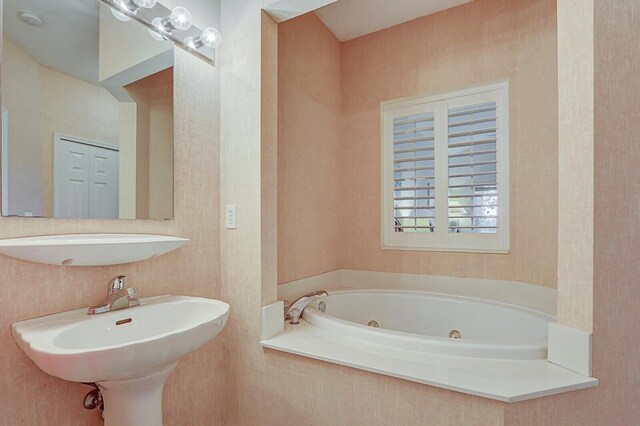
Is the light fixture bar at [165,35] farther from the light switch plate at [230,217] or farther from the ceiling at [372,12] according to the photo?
the ceiling at [372,12]

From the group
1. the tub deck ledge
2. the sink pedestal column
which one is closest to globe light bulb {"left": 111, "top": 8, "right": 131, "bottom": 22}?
the sink pedestal column

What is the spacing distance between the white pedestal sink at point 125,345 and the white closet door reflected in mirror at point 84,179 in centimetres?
36

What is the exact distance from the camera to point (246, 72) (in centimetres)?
161

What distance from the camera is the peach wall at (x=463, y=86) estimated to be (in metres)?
1.91

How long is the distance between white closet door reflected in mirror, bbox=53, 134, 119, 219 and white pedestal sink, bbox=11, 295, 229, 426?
1.17ft

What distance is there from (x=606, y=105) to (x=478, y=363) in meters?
1.03

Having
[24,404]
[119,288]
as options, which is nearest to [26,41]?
[119,288]

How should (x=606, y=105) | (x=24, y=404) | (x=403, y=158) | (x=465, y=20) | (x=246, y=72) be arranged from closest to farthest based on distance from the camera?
(x=24, y=404), (x=606, y=105), (x=246, y=72), (x=465, y=20), (x=403, y=158)

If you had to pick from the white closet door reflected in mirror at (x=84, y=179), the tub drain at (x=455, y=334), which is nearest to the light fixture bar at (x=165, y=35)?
the white closet door reflected in mirror at (x=84, y=179)

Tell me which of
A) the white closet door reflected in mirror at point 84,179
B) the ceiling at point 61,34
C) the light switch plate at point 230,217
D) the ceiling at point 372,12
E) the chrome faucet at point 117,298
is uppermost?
the ceiling at point 372,12

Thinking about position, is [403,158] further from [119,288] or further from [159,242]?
[119,288]

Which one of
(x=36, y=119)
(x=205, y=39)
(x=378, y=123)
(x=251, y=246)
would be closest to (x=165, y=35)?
(x=205, y=39)

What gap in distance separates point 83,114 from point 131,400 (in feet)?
3.29

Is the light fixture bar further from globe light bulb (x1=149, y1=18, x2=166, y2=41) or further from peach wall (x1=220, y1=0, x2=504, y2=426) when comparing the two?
peach wall (x1=220, y1=0, x2=504, y2=426)
